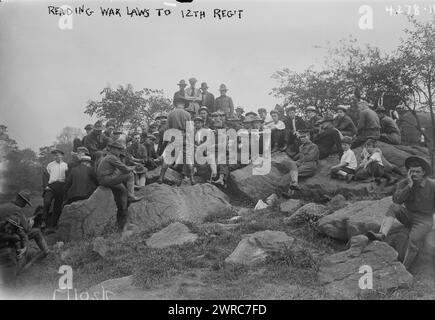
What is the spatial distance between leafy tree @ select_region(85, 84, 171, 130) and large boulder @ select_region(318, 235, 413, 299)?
524 inches

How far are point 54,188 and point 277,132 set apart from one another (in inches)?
260

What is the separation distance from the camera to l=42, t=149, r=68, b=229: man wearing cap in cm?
1163

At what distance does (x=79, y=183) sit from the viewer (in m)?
11.8

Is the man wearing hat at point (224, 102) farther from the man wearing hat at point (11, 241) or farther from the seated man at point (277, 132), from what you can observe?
the man wearing hat at point (11, 241)

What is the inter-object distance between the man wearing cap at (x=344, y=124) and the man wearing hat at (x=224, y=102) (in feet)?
12.5

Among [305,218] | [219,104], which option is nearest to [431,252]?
[305,218]

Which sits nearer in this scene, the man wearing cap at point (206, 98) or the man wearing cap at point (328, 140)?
the man wearing cap at point (328, 140)

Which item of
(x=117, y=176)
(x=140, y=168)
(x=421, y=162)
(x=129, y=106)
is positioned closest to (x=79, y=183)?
(x=117, y=176)

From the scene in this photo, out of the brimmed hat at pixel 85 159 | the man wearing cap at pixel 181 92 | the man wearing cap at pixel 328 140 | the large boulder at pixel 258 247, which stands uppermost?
the man wearing cap at pixel 181 92

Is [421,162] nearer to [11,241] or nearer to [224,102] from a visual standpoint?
[11,241]

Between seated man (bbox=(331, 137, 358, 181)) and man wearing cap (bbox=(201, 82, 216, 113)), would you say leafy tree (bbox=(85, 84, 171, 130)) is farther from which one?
seated man (bbox=(331, 137, 358, 181))

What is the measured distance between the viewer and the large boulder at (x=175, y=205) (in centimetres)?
1145

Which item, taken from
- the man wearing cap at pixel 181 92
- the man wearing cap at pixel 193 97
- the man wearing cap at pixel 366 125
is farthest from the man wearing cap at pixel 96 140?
the man wearing cap at pixel 366 125

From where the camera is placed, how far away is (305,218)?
10305 millimetres
